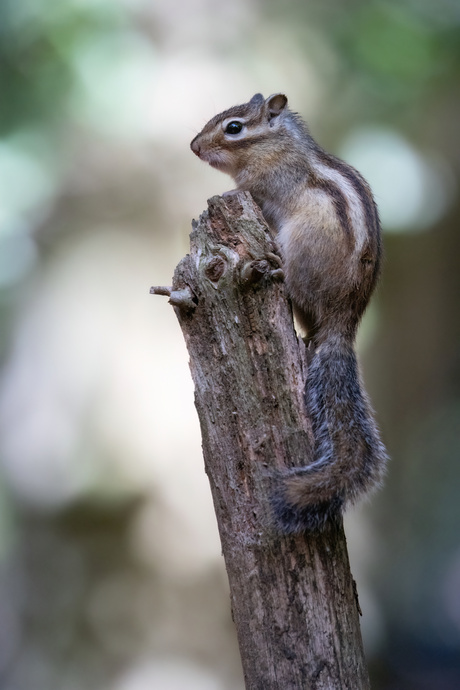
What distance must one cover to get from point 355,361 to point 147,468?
8.53ft

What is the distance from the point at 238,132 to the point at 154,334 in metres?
1.99

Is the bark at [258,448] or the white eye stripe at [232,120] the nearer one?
the bark at [258,448]

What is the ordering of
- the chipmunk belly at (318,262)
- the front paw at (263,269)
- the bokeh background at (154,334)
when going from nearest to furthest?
the front paw at (263,269) → the chipmunk belly at (318,262) → the bokeh background at (154,334)

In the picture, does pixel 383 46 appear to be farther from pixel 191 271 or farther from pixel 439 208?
pixel 191 271

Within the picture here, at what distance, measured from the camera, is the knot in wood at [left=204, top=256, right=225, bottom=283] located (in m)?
2.23

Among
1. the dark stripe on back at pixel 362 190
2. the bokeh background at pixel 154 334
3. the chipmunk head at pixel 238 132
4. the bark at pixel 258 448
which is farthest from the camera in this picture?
the bokeh background at pixel 154 334

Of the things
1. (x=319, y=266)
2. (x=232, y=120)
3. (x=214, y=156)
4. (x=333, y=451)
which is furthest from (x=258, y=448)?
(x=232, y=120)

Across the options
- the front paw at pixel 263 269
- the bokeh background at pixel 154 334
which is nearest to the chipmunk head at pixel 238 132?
the front paw at pixel 263 269

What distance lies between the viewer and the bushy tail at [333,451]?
203cm

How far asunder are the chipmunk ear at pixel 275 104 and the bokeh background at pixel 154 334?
5.74 feet

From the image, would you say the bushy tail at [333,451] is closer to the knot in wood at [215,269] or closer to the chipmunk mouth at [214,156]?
the knot in wood at [215,269]

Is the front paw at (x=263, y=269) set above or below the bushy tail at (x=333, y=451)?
above

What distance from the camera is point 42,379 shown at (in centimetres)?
462

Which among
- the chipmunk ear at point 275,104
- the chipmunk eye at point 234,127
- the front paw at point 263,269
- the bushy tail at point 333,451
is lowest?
the bushy tail at point 333,451
